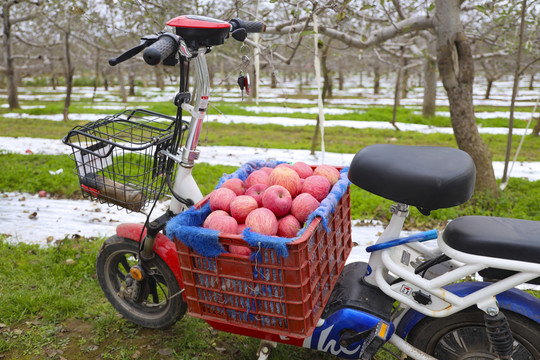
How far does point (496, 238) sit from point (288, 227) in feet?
2.99

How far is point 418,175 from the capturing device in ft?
5.85

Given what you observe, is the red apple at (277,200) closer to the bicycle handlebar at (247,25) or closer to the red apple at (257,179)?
the red apple at (257,179)

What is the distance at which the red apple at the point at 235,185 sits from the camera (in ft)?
7.37

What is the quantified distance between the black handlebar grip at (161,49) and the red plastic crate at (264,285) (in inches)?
30.3

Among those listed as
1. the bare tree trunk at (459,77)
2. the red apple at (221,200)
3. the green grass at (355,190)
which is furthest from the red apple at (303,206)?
the bare tree trunk at (459,77)

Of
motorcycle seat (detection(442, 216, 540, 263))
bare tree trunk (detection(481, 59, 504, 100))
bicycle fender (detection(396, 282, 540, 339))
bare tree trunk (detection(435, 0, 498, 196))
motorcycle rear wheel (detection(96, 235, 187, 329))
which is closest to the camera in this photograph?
motorcycle seat (detection(442, 216, 540, 263))

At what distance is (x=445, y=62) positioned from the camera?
4465mm

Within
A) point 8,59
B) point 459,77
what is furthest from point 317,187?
point 8,59

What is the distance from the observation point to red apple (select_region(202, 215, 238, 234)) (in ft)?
6.26

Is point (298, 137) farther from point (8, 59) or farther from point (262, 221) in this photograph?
point (8, 59)

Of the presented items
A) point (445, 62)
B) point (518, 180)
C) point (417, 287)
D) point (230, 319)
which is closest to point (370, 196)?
point (445, 62)

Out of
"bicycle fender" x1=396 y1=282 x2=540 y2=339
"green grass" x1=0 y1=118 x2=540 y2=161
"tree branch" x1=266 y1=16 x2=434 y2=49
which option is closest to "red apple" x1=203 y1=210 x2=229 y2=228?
"bicycle fender" x1=396 y1=282 x2=540 y2=339

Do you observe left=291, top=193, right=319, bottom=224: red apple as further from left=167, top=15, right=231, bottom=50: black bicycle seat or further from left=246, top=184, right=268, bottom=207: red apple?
left=167, top=15, right=231, bottom=50: black bicycle seat

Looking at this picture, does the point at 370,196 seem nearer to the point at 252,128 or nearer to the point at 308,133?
the point at 308,133
